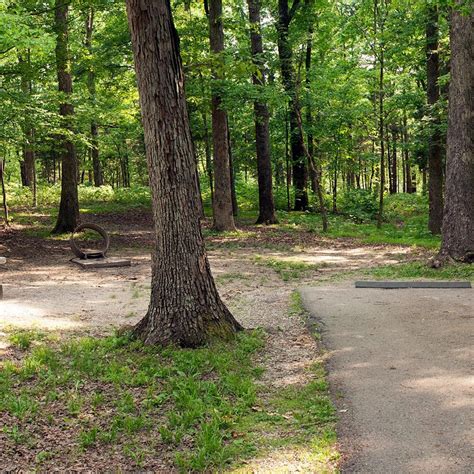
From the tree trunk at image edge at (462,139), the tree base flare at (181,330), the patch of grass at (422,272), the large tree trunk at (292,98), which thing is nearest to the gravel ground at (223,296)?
the tree base flare at (181,330)

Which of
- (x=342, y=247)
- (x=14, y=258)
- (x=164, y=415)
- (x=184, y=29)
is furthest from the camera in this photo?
(x=184, y=29)

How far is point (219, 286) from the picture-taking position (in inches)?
404

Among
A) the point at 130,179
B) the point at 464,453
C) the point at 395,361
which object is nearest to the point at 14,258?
the point at 395,361

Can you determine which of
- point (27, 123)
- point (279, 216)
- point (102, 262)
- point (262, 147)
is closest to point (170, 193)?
point (102, 262)

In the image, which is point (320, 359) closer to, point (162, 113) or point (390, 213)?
point (162, 113)

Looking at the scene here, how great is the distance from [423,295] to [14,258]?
9.51 m

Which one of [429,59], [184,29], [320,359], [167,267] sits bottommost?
[320,359]

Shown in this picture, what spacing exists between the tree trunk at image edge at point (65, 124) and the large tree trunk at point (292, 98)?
698cm

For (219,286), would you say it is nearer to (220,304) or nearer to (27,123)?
(220,304)

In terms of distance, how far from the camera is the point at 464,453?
3.72 m

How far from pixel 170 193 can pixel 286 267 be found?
667cm

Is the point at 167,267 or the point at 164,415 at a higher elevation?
the point at 167,267

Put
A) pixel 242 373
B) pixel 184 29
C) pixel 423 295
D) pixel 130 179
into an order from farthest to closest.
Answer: pixel 130 179, pixel 184 29, pixel 423 295, pixel 242 373

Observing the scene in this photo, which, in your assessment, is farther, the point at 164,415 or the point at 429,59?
the point at 429,59
